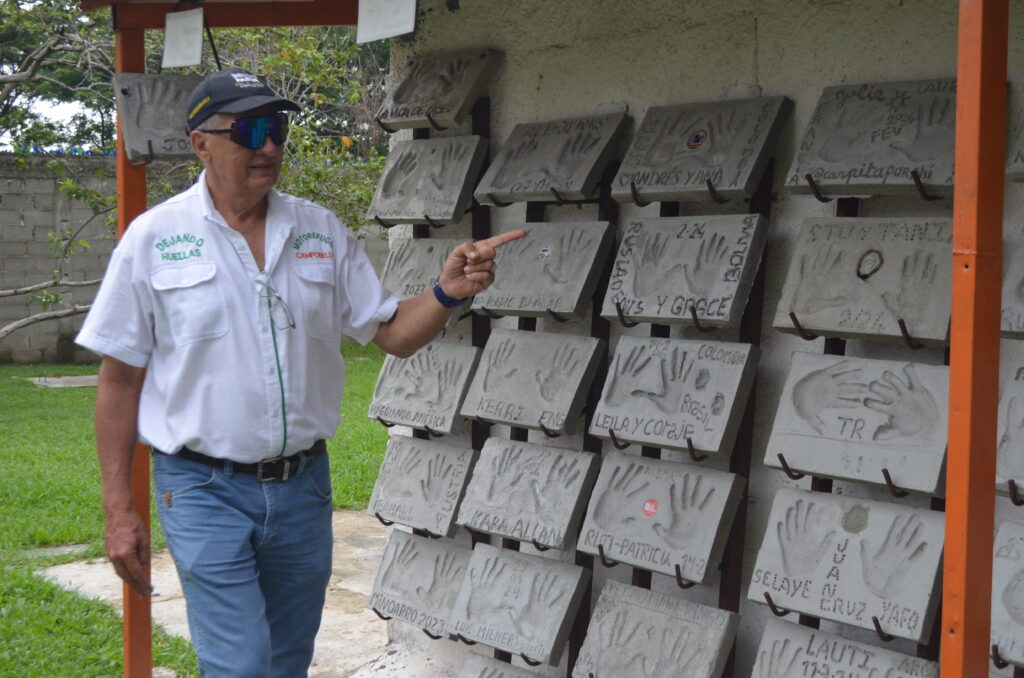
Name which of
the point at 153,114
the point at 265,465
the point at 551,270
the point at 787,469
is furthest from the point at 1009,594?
the point at 153,114

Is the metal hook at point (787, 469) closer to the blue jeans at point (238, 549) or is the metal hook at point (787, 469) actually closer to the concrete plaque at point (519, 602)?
the concrete plaque at point (519, 602)

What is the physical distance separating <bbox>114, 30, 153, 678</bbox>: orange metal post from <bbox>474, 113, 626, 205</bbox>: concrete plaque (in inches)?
45.7

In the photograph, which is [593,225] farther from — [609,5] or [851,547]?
[851,547]

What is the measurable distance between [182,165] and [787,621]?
7.86m

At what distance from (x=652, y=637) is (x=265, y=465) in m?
1.14

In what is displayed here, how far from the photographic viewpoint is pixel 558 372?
3.34 metres

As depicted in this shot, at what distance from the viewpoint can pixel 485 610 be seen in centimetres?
347

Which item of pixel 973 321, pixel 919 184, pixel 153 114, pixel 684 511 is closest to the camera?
pixel 973 321

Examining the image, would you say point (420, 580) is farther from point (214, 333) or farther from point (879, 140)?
point (879, 140)

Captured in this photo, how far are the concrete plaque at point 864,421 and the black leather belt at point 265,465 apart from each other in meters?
1.14

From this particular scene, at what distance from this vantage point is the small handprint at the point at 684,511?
116 inches

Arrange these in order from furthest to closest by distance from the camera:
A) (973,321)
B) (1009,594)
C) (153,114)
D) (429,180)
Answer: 1. (429,180)
2. (153,114)
3. (1009,594)
4. (973,321)

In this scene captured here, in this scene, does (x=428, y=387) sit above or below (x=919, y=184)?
below

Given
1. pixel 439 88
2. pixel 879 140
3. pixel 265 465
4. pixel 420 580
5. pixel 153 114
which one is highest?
pixel 439 88
